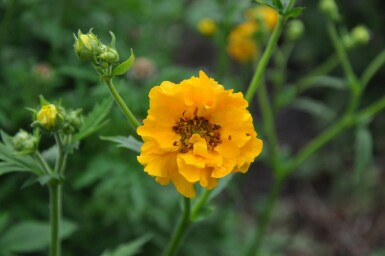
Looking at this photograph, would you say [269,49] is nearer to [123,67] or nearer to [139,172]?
[123,67]

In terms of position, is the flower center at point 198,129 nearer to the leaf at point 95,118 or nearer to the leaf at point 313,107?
the leaf at point 95,118

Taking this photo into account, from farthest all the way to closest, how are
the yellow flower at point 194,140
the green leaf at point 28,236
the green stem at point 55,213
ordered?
the green leaf at point 28,236 → the green stem at point 55,213 → the yellow flower at point 194,140

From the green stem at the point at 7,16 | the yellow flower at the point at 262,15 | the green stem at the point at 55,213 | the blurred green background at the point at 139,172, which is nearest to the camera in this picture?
the green stem at the point at 55,213

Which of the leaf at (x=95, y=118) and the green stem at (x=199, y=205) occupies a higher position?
the leaf at (x=95, y=118)

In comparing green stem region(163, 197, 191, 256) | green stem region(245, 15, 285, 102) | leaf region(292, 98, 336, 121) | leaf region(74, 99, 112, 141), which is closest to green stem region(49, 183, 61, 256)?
leaf region(74, 99, 112, 141)

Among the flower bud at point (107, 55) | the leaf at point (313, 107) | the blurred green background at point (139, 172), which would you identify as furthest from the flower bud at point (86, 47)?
the leaf at point (313, 107)

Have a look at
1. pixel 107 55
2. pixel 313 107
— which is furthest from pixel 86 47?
pixel 313 107
